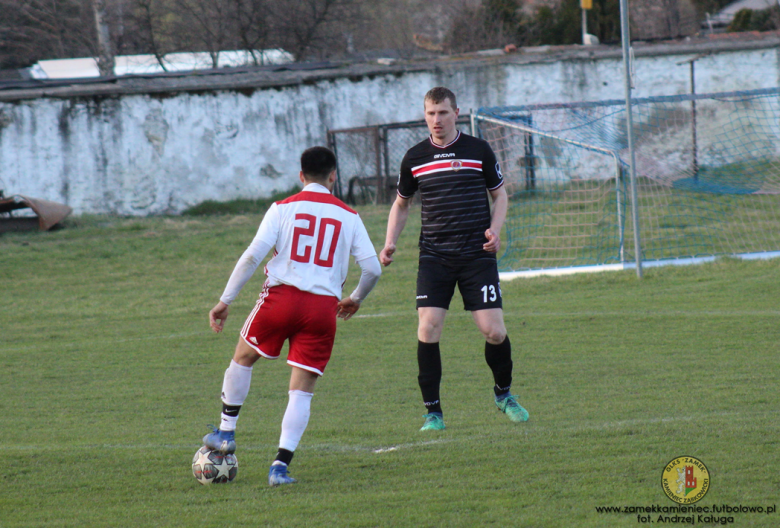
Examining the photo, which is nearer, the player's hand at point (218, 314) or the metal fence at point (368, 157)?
the player's hand at point (218, 314)

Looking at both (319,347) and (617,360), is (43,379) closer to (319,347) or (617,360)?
(319,347)

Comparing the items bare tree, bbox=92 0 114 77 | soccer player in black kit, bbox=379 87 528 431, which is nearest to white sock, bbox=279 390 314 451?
soccer player in black kit, bbox=379 87 528 431

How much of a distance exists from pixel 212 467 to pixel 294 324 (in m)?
0.81

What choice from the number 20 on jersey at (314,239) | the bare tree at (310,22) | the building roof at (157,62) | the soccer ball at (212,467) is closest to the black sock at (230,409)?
the soccer ball at (212,467)

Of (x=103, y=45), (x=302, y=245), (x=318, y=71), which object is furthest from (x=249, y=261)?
Result: (x=103, y=45)

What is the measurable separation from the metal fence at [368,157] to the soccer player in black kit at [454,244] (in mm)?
15038

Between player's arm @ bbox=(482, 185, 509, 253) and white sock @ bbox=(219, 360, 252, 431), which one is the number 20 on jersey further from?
player's arm @ bbox=(482, 185, 509, 253)

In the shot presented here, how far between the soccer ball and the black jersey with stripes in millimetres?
1818

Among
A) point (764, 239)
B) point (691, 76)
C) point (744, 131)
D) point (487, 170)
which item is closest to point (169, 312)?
point (487, 170)

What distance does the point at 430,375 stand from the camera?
505 cm

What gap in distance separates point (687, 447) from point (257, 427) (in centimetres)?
265

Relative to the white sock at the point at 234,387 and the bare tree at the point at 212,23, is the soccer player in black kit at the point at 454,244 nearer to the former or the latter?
the white sock at the point at 234,387

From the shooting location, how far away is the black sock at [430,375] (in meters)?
5.04

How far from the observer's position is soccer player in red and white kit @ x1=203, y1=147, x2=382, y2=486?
4.10m
